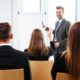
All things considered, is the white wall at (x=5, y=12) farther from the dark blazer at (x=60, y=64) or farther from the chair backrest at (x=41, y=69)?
the dark blazer at (x=60, y=64)

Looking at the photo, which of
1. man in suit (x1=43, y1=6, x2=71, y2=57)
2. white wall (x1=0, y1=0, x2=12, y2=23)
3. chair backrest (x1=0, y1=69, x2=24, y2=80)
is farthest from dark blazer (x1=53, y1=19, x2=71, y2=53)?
chair backrest (x1=0, y1=69, x2=24, y2=80)

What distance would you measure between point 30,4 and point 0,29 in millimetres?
3359

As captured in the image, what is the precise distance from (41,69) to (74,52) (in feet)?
3.21

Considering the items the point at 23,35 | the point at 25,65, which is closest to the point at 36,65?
the point at 25,65

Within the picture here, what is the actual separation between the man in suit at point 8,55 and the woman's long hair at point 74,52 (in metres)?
0.61

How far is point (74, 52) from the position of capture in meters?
2.16

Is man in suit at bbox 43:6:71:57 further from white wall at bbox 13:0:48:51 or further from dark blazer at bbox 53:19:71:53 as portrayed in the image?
white wall at bbox 13:0:48:51

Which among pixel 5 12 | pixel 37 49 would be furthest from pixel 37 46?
pixel 5 12

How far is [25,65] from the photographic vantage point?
2.62 m

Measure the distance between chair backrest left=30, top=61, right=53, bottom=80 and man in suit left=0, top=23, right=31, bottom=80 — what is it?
43 centimetres

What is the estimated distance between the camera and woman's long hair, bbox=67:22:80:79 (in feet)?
7.06

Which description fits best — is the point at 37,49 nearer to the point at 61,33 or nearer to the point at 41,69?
the point at 41,69

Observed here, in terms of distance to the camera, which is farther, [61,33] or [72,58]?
[61,33]

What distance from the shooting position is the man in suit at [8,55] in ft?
8.30
